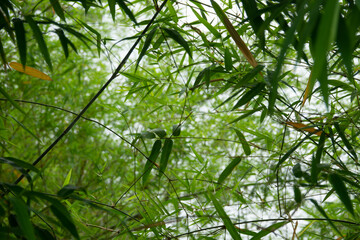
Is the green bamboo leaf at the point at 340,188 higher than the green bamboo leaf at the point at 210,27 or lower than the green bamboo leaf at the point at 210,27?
lower

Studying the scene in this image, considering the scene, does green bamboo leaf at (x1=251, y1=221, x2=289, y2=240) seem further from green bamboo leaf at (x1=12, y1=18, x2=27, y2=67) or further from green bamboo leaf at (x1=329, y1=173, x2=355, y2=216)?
green bamboo leaf at (x1=12, y1=18, x2=27, y2=67)

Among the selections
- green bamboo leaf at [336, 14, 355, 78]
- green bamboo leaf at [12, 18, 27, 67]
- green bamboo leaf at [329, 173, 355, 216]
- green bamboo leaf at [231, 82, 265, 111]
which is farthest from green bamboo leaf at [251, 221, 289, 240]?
green bamboo leaf at [12, 18, 27, 67]

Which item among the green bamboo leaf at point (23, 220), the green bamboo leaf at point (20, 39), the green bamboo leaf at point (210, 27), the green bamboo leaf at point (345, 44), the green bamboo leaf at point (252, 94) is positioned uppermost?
the green bamboo leaf at point (210, 27)

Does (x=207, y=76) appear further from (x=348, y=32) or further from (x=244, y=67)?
(x=348, y=32)

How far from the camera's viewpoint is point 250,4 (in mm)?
1037

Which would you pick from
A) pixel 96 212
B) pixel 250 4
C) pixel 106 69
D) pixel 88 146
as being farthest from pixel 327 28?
pixel 106 69

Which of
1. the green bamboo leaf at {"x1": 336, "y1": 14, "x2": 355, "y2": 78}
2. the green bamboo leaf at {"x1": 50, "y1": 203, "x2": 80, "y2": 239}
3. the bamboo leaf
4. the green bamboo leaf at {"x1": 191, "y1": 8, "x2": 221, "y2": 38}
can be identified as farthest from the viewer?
the green bamboo leaf at {"x1": 191, "y1": 8, "x2": 221, "y2": 38}

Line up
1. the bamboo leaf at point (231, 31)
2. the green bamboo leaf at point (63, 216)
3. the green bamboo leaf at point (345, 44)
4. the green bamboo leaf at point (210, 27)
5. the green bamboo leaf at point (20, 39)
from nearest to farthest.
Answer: the green bamboo leaf at point (345, 44) → the green bamboo leaf at point (63, 216) → the green bamboo leaf at point (20, 39) → the bamboo leaf at point (231, 31) → the green bamboo leaf at point (210, 27)

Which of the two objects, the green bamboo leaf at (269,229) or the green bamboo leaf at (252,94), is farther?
the green bamboo leaf at (252,94)

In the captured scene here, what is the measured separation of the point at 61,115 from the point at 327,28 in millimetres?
2508

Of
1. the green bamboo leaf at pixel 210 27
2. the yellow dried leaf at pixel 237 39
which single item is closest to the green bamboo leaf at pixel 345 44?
the yellow dried leaf at pixel 237 39

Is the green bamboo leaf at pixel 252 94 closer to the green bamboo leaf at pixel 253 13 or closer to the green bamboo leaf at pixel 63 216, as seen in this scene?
the green bamboo leaf at pixel 253 13

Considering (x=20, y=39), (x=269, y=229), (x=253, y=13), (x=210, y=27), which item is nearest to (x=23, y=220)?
(x=20, y=39)

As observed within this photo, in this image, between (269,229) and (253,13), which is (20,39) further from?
(269,229)
